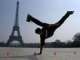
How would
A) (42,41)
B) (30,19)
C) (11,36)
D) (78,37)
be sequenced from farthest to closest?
(78,37) < (11,36) < (42,41) < (30,19)

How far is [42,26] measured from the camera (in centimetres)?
1142

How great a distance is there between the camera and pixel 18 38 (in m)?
67.0

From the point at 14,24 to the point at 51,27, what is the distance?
5818 cm

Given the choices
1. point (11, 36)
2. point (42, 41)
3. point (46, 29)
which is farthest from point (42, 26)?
point (11, 36)

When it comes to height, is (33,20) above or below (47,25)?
above

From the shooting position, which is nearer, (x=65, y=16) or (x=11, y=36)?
(x=65, y=16)

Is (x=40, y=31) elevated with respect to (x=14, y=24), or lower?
lower

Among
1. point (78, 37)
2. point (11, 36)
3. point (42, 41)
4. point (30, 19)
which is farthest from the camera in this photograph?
point (78, 37)

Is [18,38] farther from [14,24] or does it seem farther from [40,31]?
[40,31]

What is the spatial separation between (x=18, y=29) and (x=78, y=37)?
23.0 meters

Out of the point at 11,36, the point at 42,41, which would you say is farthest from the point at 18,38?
the point at 42,41

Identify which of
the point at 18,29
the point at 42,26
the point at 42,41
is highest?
the point at 18,29

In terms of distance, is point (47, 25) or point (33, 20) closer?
point (33, 20)

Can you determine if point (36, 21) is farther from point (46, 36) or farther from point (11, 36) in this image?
point (11, 36)
